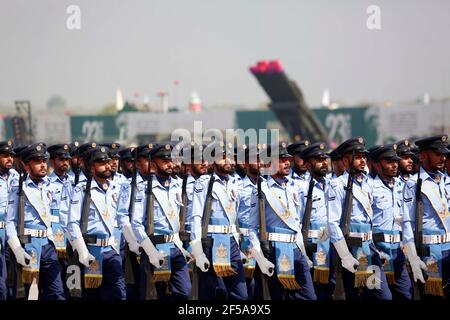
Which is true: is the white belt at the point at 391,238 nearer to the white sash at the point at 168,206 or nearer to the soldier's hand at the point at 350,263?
the soldier's hand at the point at 350,263

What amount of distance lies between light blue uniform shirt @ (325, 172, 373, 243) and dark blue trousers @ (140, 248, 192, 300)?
5.22ft

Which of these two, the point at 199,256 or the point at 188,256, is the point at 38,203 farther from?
the point at 199,256

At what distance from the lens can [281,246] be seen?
35.5 ft

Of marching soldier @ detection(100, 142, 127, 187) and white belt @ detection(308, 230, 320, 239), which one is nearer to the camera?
white belt @ detection(308, 230, 320, 239)

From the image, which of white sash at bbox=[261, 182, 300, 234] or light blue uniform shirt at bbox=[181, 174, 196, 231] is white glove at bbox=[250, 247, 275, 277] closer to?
white sash at bbox=[261, 182, 300, 234]

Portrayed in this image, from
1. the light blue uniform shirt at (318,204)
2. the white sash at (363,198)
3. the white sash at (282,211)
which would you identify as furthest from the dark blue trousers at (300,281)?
the light blue uniform shirt at (318,204)

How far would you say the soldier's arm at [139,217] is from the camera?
11289 millimetres

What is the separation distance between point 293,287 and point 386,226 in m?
1.28

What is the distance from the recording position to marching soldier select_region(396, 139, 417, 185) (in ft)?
40.8

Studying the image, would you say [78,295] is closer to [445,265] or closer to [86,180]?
[86,180]

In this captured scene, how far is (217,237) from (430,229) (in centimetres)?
220

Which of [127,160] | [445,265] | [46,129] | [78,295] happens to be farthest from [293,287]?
[46,129]

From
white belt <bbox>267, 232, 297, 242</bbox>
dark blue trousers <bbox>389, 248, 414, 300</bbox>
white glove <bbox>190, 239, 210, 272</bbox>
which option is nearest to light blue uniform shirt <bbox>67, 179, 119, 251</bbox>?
white glove <bbox>190, 239, 210, 272</bbox>

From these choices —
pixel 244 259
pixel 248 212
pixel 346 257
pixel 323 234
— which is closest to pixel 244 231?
pixel 248 212
